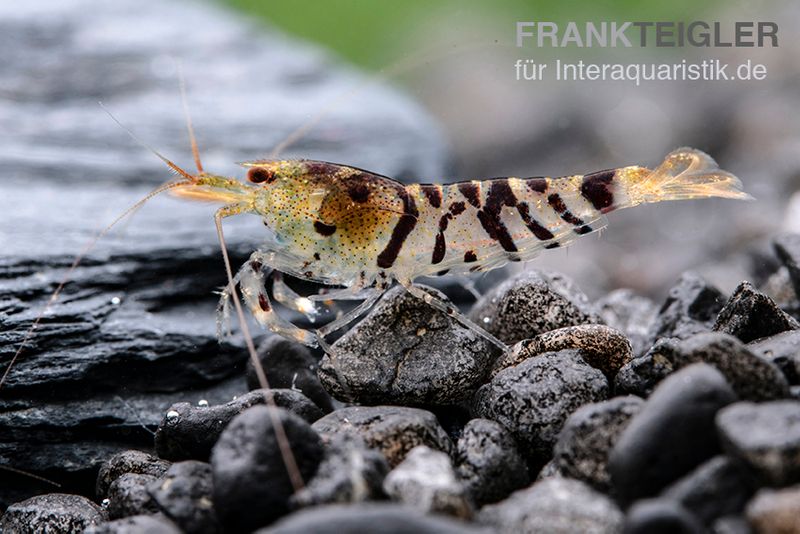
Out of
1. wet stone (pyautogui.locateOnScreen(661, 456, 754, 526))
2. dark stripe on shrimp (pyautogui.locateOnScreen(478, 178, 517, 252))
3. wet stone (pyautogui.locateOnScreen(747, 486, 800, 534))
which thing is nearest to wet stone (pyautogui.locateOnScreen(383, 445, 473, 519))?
wet stone (pyautogui.locateOnScreen(661, 456, 754, 526))

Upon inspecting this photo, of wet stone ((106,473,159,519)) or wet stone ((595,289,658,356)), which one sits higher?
wet stone ((595,289,658,356))

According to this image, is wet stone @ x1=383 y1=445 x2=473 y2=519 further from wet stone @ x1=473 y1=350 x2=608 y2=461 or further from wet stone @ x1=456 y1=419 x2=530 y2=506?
wet stone @ x1=473 y1=350 x2=608 y2=461

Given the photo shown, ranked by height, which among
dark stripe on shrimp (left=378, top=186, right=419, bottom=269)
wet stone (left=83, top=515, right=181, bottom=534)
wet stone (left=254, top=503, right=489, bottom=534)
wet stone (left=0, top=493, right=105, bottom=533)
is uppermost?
dark stripe on shrimp (left=378, top=186, right=419, bottom=269)

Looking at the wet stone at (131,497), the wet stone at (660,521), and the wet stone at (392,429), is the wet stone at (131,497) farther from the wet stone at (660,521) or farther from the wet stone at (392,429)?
the wet stone at (660,521)

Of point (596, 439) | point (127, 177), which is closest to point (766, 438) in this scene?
point (596, 439)

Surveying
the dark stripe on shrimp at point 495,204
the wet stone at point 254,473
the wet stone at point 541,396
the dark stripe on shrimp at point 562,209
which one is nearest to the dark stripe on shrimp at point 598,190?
the dark stripe on shrimp at point 562,209

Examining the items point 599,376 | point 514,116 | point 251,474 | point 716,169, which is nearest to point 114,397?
point 251,474
